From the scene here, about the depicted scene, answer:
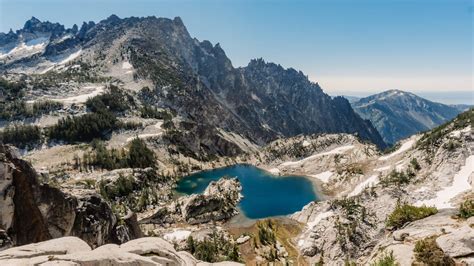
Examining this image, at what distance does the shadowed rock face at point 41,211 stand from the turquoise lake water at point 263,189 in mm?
61790

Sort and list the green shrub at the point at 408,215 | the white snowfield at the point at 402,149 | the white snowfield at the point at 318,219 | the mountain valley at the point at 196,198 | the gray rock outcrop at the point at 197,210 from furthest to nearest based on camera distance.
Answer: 1. the white snowfield at the point at 402,149
2. the gray rock outcrop at the point at 197,210
3. the white snowfield at the point at 318,219
4. the green shrub at the point at 408,215
5. the mountain valley at the point at 196,198

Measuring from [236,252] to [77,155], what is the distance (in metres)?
104

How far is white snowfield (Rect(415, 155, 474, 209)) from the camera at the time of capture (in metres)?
85.6

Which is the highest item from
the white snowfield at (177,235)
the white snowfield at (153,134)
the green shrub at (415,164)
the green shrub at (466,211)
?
the white snowfield at (153,134)

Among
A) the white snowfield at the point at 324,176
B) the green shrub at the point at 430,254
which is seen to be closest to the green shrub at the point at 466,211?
the green shrub at the point at 430,254

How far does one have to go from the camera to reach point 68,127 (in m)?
172

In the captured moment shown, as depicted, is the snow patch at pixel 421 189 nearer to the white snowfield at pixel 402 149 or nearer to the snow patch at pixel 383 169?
the snow patch at pixel 383 169

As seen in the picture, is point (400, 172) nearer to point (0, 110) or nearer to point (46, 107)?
point (46, 107)

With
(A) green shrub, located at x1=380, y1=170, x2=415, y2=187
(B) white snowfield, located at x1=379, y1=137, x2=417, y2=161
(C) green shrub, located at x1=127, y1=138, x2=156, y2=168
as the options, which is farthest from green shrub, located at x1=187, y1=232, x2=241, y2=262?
(B) white snowfield, located at x1=379, y1=137, x2=417, y2=161

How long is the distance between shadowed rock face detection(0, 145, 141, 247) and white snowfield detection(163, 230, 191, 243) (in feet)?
109

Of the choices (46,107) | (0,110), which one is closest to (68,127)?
(46,107)

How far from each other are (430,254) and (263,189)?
11432 centimetres

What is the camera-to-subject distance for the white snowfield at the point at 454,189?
85.6 metres

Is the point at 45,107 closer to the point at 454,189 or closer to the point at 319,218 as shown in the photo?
the point at 319,218
